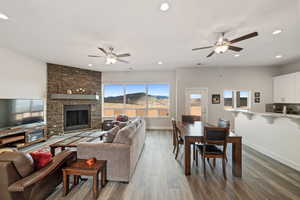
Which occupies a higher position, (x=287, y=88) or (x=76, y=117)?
(x=287, y=88)

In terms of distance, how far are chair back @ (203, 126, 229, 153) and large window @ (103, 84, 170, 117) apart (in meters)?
4.29

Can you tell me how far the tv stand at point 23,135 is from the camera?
11.6 feet

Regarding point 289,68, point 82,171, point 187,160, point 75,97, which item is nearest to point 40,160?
point 82,171

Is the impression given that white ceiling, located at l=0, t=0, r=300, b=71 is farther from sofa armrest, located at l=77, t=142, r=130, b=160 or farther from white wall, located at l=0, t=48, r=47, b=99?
sofa armrest, located at l=77, t=142, r=130, b=160

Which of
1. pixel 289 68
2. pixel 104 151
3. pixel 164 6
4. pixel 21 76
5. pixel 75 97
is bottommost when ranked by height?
pixel 104 151

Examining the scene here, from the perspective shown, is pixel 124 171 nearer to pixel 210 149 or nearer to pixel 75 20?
pixel 210 149

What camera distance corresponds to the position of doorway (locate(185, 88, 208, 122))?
6.09 meters

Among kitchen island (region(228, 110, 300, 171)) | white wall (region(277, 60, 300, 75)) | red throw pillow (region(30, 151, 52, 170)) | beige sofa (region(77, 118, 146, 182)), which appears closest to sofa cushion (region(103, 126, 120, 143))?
beige sofa (region(77, 118, 146, 182))

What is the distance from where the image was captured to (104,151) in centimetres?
234

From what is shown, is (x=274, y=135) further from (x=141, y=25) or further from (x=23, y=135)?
(x=23, y=135)

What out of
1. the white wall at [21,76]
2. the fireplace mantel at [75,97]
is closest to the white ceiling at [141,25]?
the white wall at [21,76]

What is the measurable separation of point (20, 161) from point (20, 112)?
3546mm

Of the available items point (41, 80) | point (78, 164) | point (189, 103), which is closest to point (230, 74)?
point (189, 103)

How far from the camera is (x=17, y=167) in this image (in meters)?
1.45
